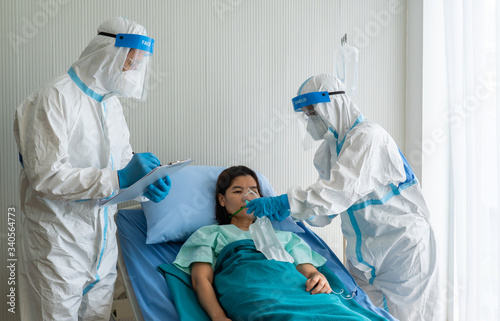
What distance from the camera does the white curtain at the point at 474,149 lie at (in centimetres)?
231

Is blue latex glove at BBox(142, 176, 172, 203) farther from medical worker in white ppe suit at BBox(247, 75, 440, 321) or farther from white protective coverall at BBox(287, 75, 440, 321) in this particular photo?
white protective coverall at BBox(287, 75, 440, 321)

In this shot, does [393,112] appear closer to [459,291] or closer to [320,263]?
[459,291]

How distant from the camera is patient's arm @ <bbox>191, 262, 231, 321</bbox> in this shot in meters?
1.67

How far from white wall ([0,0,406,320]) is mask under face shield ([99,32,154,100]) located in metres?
0.77

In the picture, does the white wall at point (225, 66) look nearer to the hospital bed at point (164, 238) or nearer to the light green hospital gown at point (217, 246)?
the hospital bed at point (164, 238)

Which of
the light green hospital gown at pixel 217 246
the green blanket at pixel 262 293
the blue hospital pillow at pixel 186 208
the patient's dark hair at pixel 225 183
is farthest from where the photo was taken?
the patient's dark hair at pixel 225 183

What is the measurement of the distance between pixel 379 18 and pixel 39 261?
247 cm

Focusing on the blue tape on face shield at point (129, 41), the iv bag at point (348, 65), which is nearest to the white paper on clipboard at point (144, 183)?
the blue tape on face shield at point (129, 41)

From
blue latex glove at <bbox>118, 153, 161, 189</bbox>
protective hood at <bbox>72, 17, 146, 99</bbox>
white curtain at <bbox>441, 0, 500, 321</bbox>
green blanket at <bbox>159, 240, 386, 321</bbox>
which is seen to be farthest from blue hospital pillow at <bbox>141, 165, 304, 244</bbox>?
white curtain at <bbox>441, 0, 500, 321</bbox>

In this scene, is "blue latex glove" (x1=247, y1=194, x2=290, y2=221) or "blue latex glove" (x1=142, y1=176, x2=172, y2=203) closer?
"blue latex glove" (x1=142, y1=176, x2=172, y2=203)

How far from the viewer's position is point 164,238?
2111mm

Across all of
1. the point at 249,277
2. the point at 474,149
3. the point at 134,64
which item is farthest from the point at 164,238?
the point at 474,149

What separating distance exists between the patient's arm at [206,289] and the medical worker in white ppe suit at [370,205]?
1.05 feet

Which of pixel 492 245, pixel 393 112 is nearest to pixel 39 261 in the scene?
pixel 492 245
